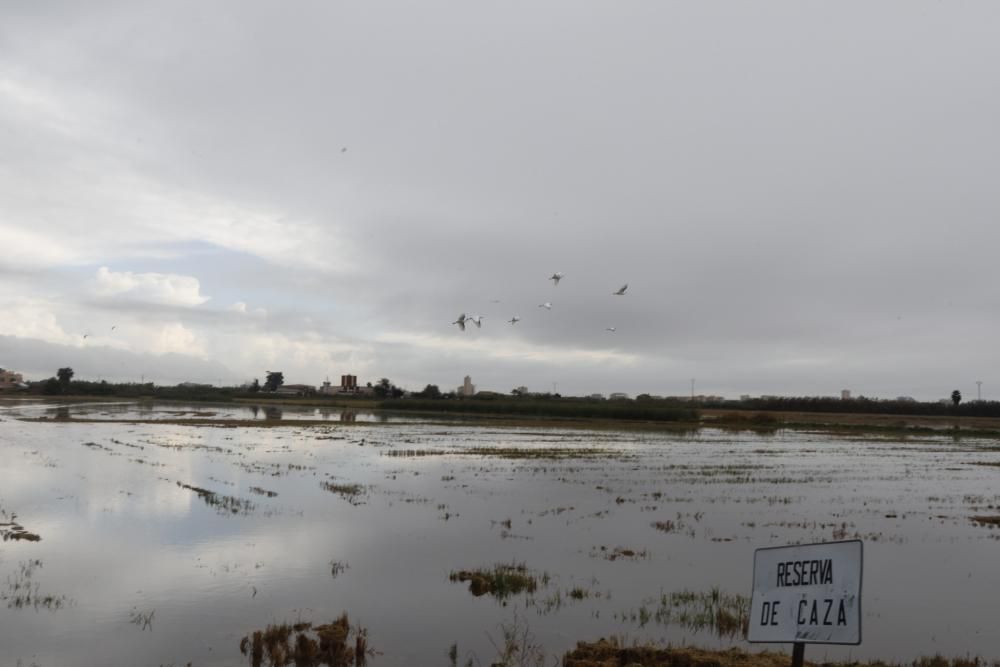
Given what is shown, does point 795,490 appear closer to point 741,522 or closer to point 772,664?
point 741,522

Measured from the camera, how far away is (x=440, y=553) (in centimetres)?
1267

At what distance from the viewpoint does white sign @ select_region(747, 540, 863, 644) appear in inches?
179

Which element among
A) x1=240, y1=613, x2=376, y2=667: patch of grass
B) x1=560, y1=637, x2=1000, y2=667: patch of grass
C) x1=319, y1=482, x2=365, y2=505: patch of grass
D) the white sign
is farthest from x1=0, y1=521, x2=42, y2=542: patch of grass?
the white sign

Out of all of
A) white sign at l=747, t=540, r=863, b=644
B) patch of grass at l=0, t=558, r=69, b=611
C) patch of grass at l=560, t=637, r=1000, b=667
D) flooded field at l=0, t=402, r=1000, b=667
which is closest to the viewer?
white sign at l=747, t=540, r=863, b=644

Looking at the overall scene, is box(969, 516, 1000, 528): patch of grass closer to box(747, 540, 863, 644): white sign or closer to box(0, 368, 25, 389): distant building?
box(747, 540, 863, 644): white sign

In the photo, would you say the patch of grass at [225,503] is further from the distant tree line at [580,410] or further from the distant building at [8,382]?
the distant building at [8,382]

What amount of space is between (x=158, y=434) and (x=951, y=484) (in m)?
38.2

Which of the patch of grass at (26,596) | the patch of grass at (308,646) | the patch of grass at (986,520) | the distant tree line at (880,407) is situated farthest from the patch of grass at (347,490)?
the distant tree line at (880,407)

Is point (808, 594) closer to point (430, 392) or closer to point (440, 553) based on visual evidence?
point (440, 553)

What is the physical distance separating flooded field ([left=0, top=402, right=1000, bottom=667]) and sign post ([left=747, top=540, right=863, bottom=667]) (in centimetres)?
322

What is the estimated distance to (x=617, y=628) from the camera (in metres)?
8.71

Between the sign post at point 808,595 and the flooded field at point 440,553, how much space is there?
3.22 m

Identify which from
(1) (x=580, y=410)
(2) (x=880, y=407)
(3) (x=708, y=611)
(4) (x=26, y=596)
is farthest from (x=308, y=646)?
(2) (x=880, y=407)

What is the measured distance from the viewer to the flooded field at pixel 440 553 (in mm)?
8461
